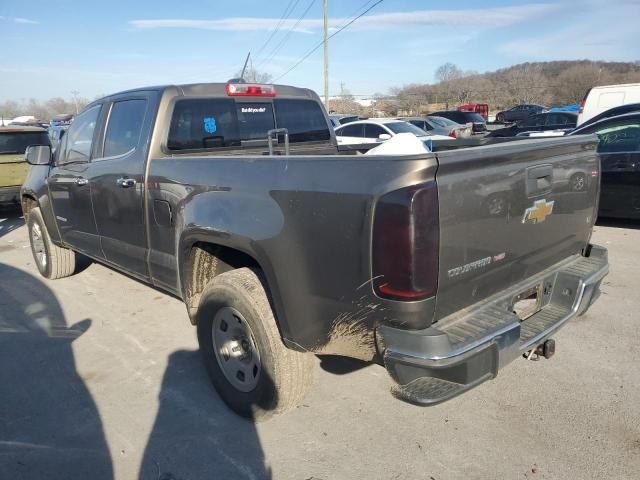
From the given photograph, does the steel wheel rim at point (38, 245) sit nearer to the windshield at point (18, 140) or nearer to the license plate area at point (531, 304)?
the windshield at point (18, 140)

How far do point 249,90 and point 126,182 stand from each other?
122 centimetres

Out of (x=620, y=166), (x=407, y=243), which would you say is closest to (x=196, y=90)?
(x=407, y=243)

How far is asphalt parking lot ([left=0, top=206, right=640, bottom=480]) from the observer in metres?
2.49

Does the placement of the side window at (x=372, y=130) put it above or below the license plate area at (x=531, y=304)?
above

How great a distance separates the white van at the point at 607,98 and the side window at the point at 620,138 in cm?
524

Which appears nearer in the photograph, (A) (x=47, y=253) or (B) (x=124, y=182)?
(B) (x=124, y=182)

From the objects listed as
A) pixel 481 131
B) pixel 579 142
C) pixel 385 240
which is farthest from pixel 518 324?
pixel 481 131

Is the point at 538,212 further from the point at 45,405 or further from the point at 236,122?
the point at 45,405

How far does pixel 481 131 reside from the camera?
21297mm

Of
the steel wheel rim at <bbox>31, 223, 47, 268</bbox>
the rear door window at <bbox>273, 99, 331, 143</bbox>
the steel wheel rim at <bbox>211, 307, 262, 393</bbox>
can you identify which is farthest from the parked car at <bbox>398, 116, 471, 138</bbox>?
the steel wheel rim at <bbox>211, 307, 262, 393</bbox>

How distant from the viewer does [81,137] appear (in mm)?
4445

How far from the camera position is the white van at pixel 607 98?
454 inches

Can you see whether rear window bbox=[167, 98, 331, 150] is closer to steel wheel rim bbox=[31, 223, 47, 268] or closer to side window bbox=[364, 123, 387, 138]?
steel wheel rim bbox=[31, 223, 47, 268]

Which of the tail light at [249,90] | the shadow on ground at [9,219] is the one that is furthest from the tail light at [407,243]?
the shadow on ground at [9,219]
